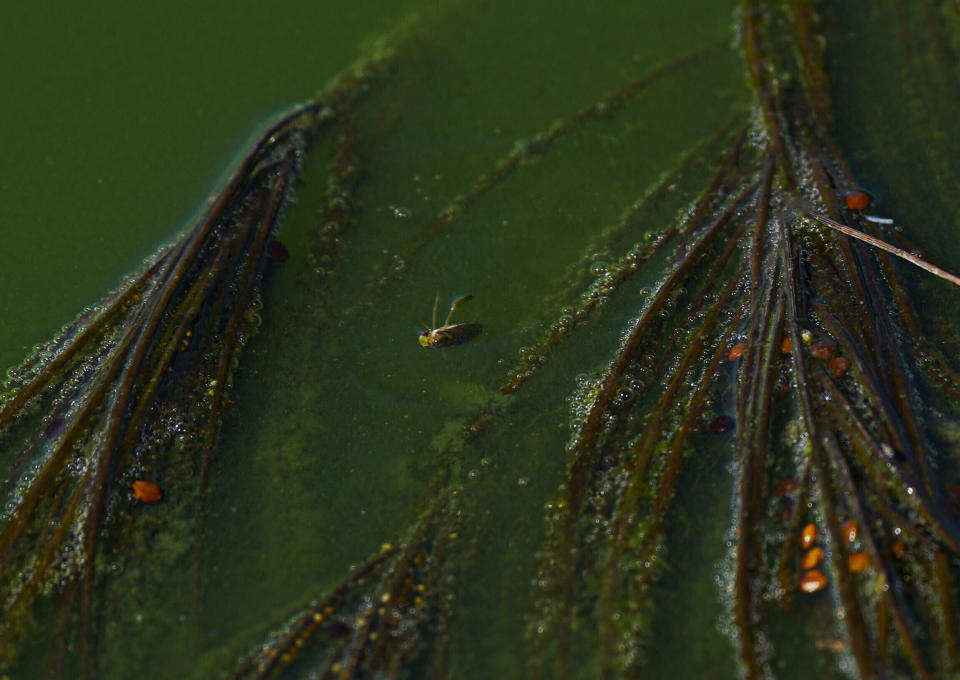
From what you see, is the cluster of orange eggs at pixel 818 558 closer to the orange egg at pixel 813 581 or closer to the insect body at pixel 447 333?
the orange egg at pixel 813 581

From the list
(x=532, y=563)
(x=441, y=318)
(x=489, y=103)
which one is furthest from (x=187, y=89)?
(x=532, y=563)

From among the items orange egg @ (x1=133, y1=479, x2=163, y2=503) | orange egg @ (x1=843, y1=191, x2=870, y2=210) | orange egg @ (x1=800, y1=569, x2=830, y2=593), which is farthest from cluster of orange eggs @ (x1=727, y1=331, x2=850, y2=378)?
orange egg @ (x1=133, y1=479, x2=163, y2=503)

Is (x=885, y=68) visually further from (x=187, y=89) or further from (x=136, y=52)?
(x=136, y=52)

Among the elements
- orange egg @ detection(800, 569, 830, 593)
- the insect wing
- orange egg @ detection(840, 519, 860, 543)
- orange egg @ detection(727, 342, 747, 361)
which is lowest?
orange egg @ detection(800, 569, 830, 593)

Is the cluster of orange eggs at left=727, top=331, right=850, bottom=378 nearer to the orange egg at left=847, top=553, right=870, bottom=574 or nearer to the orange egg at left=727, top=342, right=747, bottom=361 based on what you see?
the orange egg at left=727, top=342, right=747, bottom=361

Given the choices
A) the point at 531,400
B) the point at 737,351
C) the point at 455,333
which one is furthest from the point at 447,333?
the point at 737,351

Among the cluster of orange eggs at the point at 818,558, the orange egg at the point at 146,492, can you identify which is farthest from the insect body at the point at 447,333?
the cluster of orange eggs at the point at 818,558
